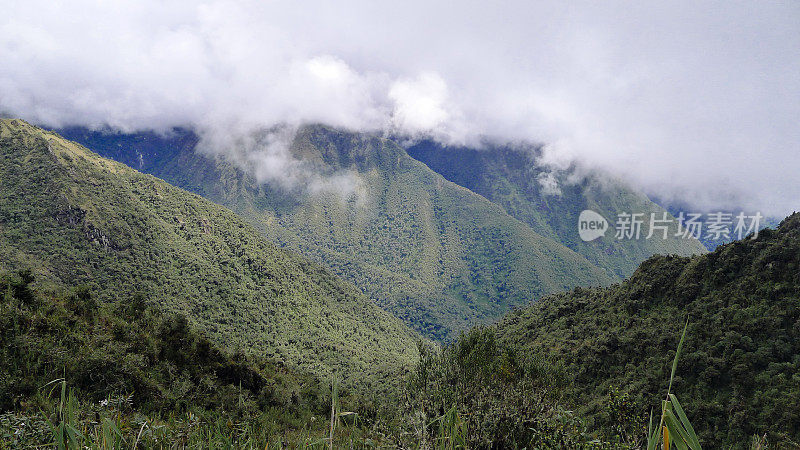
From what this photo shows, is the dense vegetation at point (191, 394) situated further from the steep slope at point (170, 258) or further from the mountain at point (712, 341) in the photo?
the steep slope at point (170, 258)

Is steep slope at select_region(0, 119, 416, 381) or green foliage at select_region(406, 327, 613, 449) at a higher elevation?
green foliage at select_region(406, 327, 613, 449)

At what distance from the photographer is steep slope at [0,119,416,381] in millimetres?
62219

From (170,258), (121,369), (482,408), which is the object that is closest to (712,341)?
(482,408)

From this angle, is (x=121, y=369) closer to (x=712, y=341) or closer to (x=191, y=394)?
(x=191, y=394)

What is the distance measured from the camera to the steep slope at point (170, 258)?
204 ft

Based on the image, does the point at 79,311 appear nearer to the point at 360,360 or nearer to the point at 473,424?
the point at 473,424

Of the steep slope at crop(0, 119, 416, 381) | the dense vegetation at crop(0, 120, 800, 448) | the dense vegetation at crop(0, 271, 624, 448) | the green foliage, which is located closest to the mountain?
the dense vegetation at crop(0, 120, 800, 448)

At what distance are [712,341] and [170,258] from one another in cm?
8929

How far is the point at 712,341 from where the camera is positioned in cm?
2991

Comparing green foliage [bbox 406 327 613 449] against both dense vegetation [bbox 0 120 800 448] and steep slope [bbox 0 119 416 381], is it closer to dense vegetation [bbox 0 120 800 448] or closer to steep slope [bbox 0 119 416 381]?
dense vegetation [bbox 0 120 800 448]

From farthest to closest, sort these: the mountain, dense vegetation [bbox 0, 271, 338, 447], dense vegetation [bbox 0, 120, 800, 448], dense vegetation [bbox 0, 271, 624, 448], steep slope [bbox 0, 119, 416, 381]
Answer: steep slope [bbox 0, 119, 416, 381], the mountain, dense vegetation [bbox 0, 271, 338, 447], dense vegetation [bbox 0, 120, 800, 448], dense vegetation [bbox 0, 271, 624, 448]

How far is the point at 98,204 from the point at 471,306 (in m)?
145

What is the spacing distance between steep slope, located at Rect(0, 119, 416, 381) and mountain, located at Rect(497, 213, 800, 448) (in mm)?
35767

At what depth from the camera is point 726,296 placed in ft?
108
